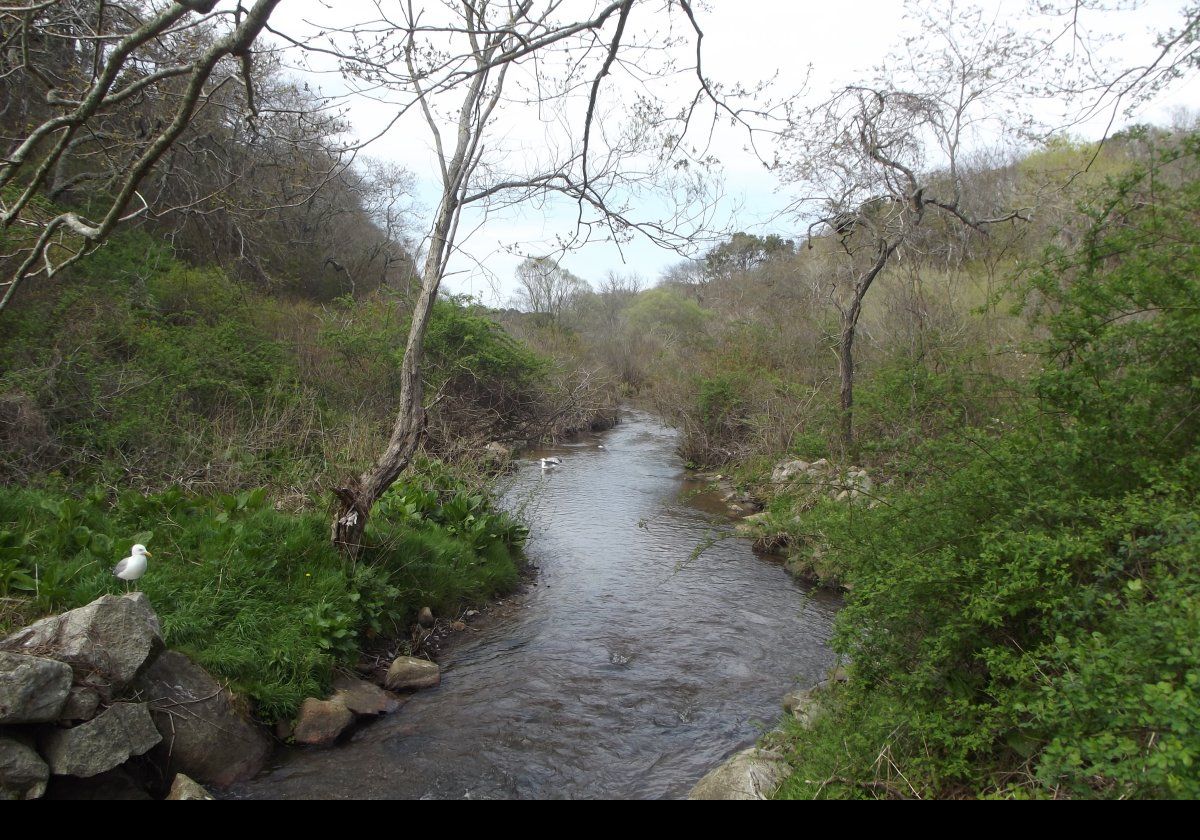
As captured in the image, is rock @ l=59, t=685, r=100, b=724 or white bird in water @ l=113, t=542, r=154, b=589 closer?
rock @ l=59, t=685, r=100, b=724

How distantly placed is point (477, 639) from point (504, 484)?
5.78 metres

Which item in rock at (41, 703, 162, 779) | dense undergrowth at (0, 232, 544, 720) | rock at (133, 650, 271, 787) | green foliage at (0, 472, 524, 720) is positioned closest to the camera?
rock at (41, 703, 162, 779)

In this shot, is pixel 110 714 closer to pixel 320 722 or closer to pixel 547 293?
pixel 320 722

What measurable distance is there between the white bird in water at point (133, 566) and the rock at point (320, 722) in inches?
59.9

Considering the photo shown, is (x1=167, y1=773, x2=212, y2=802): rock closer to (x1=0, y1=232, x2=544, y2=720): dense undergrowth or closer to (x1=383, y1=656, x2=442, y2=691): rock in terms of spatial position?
(x1=0, y1=232, x2=544, y2=720): dense undergrowth

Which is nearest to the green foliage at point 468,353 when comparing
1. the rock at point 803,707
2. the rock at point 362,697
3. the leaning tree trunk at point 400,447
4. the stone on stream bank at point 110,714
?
the leaning tree trunk at point 400,447

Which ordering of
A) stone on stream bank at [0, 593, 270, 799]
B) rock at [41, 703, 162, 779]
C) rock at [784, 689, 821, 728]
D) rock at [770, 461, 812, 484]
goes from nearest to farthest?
stone on stream bank at [0, 593, 270, 799], rock at [41, 703, 162, 779], rock at [784, 689, 821, 728], rock at [770, 461, 812, 484]

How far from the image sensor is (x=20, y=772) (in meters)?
3.85

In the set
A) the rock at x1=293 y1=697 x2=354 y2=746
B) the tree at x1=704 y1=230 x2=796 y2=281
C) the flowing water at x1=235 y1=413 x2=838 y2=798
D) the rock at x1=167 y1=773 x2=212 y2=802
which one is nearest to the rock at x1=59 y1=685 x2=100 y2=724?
the rock at x1=167 y1=773 x2=212 y2=802

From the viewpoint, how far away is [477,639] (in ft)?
24.3

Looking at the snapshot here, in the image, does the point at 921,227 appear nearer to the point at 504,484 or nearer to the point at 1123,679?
the point at 504,484

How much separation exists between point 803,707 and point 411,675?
3.34m

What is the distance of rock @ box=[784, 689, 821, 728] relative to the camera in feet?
15.7

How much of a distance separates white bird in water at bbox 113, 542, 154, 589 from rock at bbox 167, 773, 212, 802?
141cm
